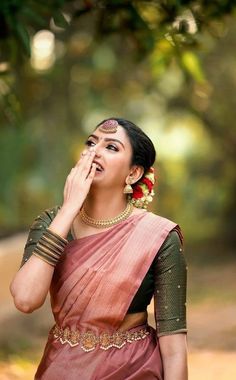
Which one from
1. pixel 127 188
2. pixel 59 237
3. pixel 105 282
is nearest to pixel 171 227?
pixel 127 188

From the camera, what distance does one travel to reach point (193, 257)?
15547 mm

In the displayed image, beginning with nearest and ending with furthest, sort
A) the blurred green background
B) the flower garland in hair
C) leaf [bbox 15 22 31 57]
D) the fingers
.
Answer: the fingers → the flower garland in hair → leaf [bbox 15 22 31 57] → the blurred green background

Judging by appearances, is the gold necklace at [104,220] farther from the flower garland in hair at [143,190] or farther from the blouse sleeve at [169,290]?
the blouse sleeve at [169,290]

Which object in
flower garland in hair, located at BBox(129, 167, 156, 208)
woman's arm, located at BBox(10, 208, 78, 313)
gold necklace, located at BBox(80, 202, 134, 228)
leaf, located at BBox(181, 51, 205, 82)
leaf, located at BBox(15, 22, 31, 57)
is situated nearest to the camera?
woman's arm, located at BBox(10, 208, 78, 313)

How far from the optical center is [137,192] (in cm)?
338

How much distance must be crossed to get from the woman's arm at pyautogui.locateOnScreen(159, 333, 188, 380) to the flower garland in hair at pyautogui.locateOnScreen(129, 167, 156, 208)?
21.7 inches

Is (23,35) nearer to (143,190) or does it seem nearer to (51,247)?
(143,190)

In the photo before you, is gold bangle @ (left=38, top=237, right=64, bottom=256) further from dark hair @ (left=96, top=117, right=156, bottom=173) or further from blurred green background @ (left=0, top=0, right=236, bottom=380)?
blurred green background @ (left=0, top=0, right=236, bottom=380)

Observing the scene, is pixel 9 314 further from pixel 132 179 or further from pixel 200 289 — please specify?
pixel 132 179

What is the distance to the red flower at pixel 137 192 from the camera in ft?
11.1

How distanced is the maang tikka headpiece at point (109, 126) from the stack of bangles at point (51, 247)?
1.57ft

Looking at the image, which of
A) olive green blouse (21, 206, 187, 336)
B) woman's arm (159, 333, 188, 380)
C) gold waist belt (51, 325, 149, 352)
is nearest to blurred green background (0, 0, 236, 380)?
olive green blouse (21, 206, 187, 336)

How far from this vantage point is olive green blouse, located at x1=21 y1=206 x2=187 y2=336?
10.3 ft

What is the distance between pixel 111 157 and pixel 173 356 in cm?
77
